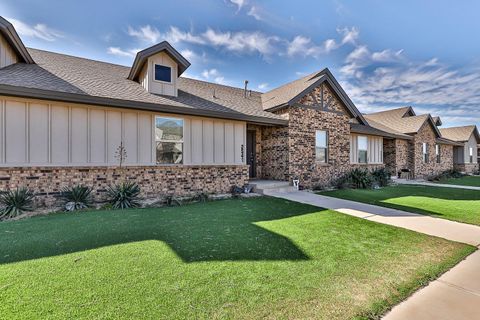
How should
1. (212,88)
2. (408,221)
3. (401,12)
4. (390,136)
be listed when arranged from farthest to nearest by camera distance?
(390,136)
(212,88)
(401,12)
(408,221)

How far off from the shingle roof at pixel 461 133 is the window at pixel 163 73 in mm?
33115

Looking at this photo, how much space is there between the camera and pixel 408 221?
598 cm

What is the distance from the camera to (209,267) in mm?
3281

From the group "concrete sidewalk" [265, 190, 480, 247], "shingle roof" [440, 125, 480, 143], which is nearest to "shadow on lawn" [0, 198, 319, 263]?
"concrete sidewalk" [265, 190, 480, 247]

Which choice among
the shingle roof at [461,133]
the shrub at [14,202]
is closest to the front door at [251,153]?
the shrub at [14,202]

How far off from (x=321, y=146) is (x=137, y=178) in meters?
9.00

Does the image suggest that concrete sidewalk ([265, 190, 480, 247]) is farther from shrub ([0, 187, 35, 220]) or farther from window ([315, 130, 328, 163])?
shrub ([0, 187, 35, 220])

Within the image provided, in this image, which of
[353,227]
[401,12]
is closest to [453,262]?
[353,227]

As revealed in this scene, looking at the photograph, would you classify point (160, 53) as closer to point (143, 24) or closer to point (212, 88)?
point (143, 24)

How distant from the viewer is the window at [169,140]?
8633 mm

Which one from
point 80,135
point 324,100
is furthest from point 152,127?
point 324,100

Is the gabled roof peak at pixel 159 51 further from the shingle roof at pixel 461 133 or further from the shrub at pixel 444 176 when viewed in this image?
the shingle roof at pixel 461 133

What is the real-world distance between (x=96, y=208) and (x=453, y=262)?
26.8 ft

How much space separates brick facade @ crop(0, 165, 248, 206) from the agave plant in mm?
240
